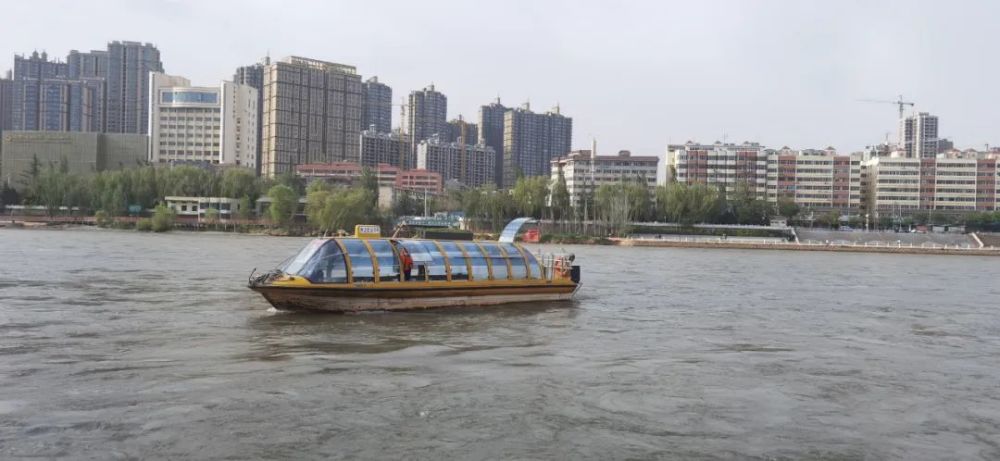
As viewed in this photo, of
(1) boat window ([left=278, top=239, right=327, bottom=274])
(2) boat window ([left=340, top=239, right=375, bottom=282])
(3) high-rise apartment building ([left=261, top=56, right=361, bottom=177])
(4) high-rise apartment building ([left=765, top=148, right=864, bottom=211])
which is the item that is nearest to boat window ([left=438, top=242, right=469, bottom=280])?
(2) boat window ([left=340, top=239, right=375, bottom=282])

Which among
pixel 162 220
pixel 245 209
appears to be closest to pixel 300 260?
pixel 162 220

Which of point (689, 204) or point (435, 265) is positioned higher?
point (689, 204)

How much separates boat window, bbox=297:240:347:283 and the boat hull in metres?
0.30

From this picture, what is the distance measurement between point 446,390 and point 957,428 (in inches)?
282

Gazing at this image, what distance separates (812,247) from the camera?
309 ft

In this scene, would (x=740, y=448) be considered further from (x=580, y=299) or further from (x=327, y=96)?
(x=327, y=96)

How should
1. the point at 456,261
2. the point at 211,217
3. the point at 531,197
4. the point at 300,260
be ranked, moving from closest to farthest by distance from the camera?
1. the point at 300,260
2. the point at 456,261
3. the point at 211,217
4. the point at 531,197

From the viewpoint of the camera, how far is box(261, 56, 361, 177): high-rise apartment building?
165125mm

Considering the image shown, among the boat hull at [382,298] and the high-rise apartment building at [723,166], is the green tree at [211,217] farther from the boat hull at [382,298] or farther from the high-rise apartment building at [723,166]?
the boat hull at [382,298]

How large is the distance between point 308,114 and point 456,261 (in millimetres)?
154418

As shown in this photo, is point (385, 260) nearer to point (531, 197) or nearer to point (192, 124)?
point (531, 197)

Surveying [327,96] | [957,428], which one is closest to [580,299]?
[957,428]

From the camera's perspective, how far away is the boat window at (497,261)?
23734mm

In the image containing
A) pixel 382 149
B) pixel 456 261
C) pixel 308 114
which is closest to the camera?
pixel 456 261
